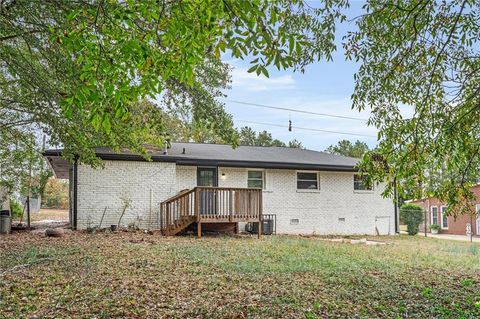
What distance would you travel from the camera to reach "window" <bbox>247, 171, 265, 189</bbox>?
54.5 feet

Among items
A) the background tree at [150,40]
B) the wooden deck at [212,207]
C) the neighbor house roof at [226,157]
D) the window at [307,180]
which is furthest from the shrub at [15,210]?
the background tree at [150,40]

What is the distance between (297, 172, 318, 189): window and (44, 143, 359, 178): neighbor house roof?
60cm

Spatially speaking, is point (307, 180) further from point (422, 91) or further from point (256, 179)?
point (422, 91)

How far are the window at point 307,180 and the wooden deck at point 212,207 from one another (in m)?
3.82

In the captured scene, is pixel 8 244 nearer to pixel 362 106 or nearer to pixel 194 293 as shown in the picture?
pixel 194 293

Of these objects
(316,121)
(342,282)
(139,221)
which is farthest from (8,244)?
(316,121)

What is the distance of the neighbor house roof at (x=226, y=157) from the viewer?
1474cm

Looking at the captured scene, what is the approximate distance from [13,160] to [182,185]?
7022mm

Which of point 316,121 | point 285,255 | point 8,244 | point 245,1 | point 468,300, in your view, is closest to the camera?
point 245,1

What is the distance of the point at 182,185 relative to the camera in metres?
15.6

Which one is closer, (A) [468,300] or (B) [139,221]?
(A) [468,300]

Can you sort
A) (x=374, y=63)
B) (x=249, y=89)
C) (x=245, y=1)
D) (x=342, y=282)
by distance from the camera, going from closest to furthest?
(x=245, y=1), (x=374, y=63), (x=342, y=282), (x=249, y=89)

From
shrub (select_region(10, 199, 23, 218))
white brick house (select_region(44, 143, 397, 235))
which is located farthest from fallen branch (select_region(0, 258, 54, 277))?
shrub (select_region(10, 199, 23, 218))

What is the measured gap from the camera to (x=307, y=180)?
57.2 feet
